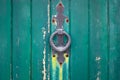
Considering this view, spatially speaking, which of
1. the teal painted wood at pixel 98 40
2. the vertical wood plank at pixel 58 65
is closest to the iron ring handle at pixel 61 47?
the vertical wood plank at pixel 58 65

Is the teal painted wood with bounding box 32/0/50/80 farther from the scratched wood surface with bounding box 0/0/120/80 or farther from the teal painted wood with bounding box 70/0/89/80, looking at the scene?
the teal painted wood with bounding box 70/0/89/80

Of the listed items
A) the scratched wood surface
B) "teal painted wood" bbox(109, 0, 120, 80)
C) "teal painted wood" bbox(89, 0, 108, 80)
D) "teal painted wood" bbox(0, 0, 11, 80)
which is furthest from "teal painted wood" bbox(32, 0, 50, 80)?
"teal painted wood" bbox(109, 0, 120, 80)

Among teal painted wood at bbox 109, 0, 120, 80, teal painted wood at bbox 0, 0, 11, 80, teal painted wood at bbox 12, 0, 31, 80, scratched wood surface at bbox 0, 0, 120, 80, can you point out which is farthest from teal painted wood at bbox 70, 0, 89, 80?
teal painted wood at bbox 0, 0, 11, 80

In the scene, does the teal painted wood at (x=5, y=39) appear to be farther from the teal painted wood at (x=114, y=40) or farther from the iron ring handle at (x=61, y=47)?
the teal painted wood at (x=114, y=40)

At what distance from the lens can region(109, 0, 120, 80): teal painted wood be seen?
2238 mm

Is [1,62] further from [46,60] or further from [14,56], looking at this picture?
[46,60]

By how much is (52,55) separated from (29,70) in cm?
15

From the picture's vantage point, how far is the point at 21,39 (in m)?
2.21

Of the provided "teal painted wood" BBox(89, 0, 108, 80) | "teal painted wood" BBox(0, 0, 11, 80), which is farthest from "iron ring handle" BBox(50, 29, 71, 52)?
"teal painted wood" BBox(0, 0, 11, 80)

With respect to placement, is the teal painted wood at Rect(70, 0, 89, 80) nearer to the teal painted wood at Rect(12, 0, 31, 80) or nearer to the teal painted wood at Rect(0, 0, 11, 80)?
the teal painted wood at Rect(12, 0, 31, 80)

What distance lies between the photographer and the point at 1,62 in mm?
2195

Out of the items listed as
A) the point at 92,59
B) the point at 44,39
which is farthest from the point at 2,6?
the point at 92,59

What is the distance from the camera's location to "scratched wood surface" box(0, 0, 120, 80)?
86.8 inches

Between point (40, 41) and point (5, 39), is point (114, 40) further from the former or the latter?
point (5, 39)
